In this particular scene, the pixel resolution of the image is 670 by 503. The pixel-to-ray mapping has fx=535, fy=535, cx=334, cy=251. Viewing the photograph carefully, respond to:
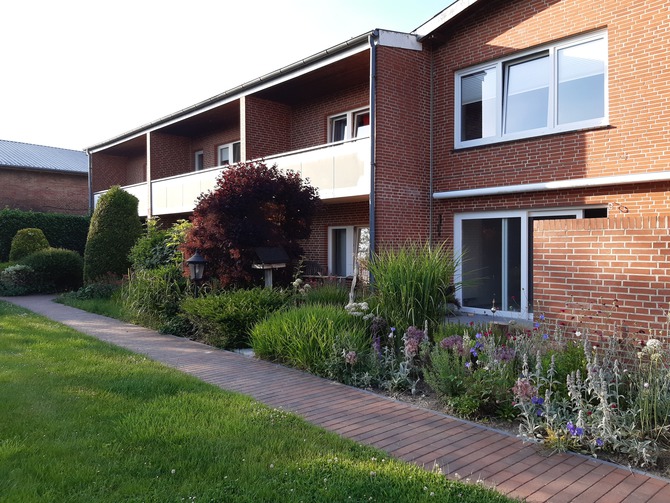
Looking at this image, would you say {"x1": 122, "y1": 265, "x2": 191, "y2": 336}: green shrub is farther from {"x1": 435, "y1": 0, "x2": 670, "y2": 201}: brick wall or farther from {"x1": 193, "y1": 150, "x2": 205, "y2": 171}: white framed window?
{"x1": 193, "y1": 150, "x2": 205, "y2": 171}: white framed window

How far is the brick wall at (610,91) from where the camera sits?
912 centimetres

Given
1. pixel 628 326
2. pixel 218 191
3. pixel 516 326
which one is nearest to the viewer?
pixel 628 326

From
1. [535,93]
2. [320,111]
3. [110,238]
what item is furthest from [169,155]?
[535,93]

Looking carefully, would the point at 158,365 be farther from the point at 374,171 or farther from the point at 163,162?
the point at 163,162

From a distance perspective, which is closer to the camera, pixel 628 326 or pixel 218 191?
pixel 628 326

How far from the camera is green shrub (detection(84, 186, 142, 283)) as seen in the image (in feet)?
56.2

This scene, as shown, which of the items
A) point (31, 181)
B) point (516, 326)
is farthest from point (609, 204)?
point (31, 181)

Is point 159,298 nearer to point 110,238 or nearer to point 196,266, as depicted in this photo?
point 196,266

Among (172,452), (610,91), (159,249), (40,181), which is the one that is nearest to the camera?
(172,452)

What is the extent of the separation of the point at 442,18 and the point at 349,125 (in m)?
4.35

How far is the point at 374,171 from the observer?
11.4 metres

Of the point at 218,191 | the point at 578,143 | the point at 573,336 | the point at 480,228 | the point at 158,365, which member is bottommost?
the point at 158,365

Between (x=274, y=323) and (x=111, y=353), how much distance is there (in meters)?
2.45

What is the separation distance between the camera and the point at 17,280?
1831cm
